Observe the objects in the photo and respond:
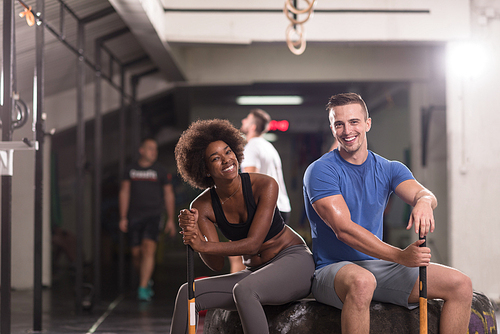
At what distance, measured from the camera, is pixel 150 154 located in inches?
220

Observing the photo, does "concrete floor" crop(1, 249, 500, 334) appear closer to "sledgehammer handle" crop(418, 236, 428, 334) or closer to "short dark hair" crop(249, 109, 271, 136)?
"short dark hair" crop(249, 109, 271, 136)

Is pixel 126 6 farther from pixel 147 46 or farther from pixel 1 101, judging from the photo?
pixel 1 101

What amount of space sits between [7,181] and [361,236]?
2154mm

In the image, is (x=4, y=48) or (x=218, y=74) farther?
(x=218, y=74)

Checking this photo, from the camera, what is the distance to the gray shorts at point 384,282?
219 centimetres

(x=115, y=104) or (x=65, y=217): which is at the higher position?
(x=115, y=104)

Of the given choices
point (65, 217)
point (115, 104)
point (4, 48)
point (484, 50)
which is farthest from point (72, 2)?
point (65, 217)

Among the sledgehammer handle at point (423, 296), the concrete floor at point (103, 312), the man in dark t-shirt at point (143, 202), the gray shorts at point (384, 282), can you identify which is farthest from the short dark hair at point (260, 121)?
the sledgehammer handle at point (423, 296)

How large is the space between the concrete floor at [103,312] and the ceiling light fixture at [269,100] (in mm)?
2442

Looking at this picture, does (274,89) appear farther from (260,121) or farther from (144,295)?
(144,295)

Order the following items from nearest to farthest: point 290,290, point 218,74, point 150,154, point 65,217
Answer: point 290,290 → point 150,154 → point 218,74 → point 65,217

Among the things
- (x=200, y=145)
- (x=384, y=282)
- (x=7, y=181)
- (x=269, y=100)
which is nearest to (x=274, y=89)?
(x=269, y=100)

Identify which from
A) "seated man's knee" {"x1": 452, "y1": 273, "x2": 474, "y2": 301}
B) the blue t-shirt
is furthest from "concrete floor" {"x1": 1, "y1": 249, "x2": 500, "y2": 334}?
"seated man's knee" {"x1": 452, "y1": 273, "x2": 474, "y2": 301}

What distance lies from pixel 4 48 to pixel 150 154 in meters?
2.58
